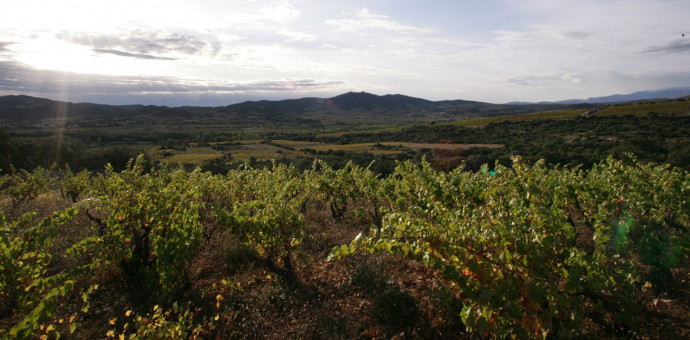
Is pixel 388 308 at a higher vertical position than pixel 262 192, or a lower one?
lower

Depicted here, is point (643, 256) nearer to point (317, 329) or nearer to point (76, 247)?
point (317, 329)

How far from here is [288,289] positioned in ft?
21.1

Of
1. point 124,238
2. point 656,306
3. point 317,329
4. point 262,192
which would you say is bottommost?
point 317,329

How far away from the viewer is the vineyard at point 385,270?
366 cm

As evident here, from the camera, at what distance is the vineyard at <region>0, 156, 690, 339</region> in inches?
144

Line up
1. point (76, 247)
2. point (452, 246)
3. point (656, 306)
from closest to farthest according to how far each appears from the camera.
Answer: point (452, 246)
point (656, 306)
point (76, 247)

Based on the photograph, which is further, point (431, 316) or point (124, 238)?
point (124, 238)

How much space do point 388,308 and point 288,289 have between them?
83.0 inches

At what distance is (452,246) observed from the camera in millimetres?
3908

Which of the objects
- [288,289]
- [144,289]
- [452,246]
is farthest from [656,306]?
[144,289]

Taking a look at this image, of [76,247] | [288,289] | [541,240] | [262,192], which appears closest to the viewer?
[541,240]

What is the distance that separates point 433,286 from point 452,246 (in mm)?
2975

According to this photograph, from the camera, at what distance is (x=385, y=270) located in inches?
286

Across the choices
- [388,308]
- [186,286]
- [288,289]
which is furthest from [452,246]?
[186,286]
